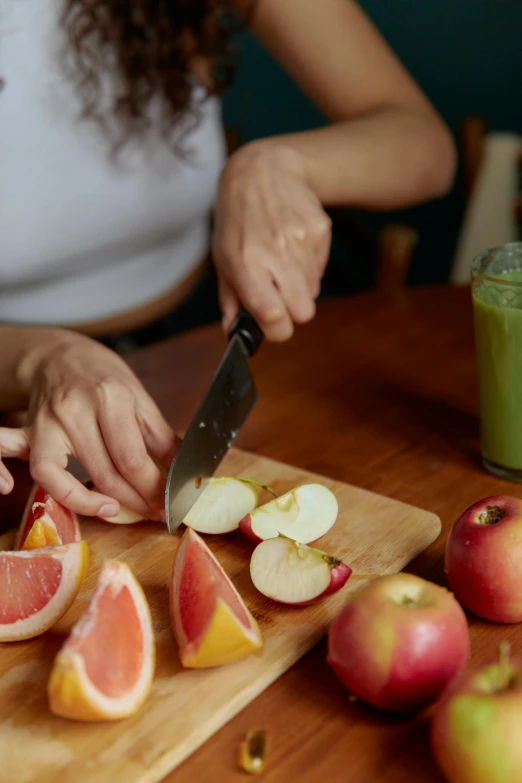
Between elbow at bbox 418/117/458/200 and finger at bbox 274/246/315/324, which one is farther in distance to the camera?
elbow at bbox 418/117/458/200

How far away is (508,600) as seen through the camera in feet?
2.67

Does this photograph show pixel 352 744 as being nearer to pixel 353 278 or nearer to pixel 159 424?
pixel 159 424

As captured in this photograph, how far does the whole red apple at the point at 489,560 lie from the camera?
0.81 metres

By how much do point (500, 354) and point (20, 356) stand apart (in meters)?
0.68

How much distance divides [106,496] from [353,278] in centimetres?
192

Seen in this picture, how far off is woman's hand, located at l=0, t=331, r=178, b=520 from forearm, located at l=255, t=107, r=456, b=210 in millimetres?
507

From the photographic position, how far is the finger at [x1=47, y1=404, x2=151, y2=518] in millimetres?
1040

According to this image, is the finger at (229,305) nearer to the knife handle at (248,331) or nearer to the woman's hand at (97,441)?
the knife handle at (248,331)

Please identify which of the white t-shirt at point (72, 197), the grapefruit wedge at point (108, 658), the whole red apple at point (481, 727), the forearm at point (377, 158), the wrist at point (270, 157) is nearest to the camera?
the whole red apple at point (481, 727)

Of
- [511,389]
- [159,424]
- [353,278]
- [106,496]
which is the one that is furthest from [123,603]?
[353,278]

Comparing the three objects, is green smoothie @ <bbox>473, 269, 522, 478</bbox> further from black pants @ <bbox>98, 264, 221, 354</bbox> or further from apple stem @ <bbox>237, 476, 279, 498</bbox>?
black pants @ <bbox>98, 264, 221, 354</bbox>

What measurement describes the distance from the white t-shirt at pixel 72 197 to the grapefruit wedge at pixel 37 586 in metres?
0.84

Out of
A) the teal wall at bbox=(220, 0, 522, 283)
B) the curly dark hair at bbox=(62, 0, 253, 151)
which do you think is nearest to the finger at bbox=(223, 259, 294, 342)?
the curly dark hair at bbox=(62, 0, 253, 151)

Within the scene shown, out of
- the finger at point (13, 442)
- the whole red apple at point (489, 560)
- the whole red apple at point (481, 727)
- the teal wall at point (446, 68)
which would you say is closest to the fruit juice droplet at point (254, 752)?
the whole red apple at point (481, 727)
